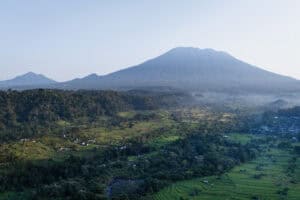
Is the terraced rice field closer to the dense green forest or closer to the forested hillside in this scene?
the dense green forest

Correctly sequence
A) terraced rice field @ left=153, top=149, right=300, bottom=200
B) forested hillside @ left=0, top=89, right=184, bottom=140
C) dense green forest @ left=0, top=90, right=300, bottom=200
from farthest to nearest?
forested hillside @ left=0, top=89, right=184, bottom=140 → dense green forest @ left=0, top=90, right=300, bottom=200 → terraced rice field @ left=153, top=149, right=300, bottom=200

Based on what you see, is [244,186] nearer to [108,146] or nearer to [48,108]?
[108,146]

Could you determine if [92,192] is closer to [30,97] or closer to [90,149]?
[90,149]

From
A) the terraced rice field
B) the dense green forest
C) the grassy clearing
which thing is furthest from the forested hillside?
the terraced rice field

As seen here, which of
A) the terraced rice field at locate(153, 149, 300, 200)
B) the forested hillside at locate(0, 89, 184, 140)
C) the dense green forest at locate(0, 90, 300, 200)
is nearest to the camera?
the terraced rice field at locate(153, 149, 300, 200)

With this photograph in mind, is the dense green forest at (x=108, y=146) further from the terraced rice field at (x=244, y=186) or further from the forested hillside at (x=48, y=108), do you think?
the terraced rice field at (x=244, y=186)

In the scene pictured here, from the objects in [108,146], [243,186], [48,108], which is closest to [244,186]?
[243,186]

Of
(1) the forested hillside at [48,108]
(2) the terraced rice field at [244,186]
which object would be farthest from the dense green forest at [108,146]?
(2) the terraced rice field at [244,186]
